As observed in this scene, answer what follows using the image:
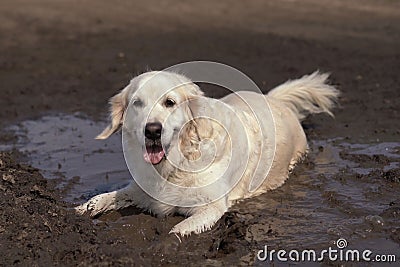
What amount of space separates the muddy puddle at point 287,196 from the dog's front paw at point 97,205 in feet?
0.37

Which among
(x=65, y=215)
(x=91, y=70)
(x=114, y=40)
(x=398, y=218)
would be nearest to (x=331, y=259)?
(x=398, y=218)

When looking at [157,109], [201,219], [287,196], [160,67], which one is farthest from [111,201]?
[160,67]

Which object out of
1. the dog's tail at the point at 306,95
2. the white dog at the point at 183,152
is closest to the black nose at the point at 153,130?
the white dog at the point at 183,152

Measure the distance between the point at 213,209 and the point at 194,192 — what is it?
22 cm

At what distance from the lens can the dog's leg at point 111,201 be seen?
5.21 metres

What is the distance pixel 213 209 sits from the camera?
4891 mm

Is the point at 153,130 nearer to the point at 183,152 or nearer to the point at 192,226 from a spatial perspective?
the point at 183,152

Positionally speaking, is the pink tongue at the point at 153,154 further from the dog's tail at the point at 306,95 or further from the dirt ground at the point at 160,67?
the dog's tail at the point at 306,95

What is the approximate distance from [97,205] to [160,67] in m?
6.50

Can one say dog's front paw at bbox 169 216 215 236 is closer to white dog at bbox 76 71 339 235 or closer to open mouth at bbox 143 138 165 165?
white dog at bbox 76 71 339 235

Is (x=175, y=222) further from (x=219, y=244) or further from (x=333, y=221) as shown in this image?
(x=333, y=221)

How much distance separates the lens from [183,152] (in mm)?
4977

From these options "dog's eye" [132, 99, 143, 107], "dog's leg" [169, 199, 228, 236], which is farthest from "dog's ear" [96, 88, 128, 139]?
"dog's leg" [169, 199, 228, 236]

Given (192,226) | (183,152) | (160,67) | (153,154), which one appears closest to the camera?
(192,226)
